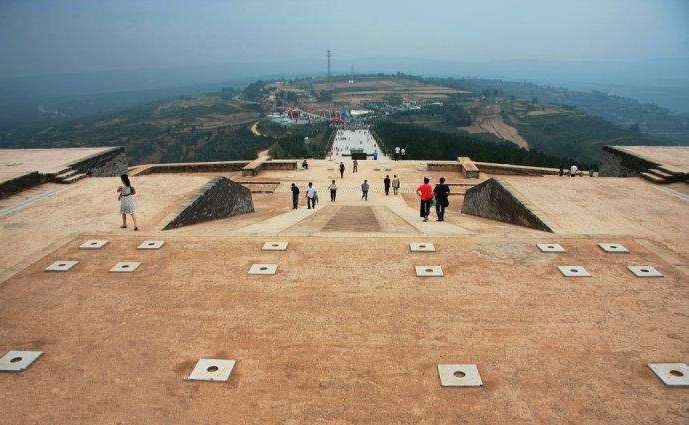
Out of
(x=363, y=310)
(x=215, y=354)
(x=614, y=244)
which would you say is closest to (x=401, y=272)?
(x=363, y=310)

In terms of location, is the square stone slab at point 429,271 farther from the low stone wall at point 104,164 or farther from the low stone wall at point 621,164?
the low stone wall at point 104,164

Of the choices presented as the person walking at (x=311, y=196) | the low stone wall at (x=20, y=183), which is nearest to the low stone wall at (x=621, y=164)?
the person walking at (x=311, y=196)

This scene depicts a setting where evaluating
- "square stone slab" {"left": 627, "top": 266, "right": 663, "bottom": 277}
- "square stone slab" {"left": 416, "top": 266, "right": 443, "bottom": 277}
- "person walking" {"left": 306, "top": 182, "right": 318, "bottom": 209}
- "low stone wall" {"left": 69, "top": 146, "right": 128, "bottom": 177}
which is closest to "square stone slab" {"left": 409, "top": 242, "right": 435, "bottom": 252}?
"square stone slab" {"left": 416, "top": 266, "right": 443, "bottom": 277}

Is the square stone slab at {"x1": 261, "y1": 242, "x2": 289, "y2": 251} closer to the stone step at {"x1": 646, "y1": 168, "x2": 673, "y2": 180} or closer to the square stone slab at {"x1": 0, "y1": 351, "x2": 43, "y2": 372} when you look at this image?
the square stone slab at {"x1": 0, "y1": 351, "x2": 43, "y2": 372}

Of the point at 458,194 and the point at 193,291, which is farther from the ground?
the point at 193,291

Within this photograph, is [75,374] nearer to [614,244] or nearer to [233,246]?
[233,246]

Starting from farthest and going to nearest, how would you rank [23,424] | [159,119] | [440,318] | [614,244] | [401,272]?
[159,119] → [614,244] → [401,272] → [440,318] → [23,424]
